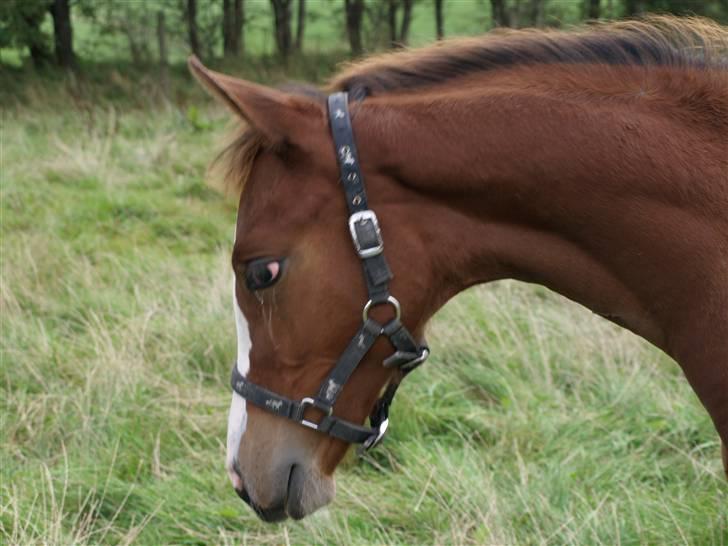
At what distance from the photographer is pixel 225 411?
368cm

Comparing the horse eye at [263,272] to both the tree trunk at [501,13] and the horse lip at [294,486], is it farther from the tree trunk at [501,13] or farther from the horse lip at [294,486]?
the tree trunk at [501,13]

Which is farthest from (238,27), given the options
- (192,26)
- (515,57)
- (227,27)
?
(515,57)

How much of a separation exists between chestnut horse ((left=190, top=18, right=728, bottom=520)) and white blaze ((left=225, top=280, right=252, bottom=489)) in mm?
10

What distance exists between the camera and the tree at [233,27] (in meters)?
21.2

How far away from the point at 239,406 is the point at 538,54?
100 cm

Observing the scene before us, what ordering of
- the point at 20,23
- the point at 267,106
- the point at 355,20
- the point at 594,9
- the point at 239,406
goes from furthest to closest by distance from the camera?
the point at 355,20
the point at 594,9
the point at 20,23
the point at 239,406
the point at 267,106

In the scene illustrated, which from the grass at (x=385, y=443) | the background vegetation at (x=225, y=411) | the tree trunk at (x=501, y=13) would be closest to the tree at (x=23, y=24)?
the tree trunk at (x=501, y=13)

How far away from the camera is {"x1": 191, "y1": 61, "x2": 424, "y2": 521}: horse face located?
184cm

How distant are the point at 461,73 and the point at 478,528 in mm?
1479

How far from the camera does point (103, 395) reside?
3.69 m

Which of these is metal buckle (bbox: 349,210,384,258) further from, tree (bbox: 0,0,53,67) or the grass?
tree (bbox: 0,0,53,67)

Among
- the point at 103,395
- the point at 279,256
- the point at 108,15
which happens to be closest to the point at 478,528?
the point at 279,256

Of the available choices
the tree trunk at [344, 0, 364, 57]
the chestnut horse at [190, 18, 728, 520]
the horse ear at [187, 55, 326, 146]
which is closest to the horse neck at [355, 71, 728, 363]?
→ the chestnut horse at [190, 18, 728, 520]

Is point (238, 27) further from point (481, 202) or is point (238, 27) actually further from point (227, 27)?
point (481, 202)
